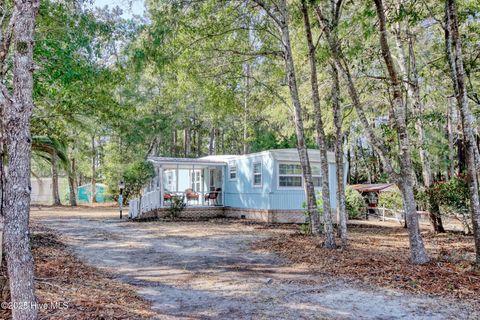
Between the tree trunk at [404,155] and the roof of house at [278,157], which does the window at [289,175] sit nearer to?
the roof of house at [278,157]

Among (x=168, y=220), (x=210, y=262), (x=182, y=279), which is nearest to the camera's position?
(x=182, y=279)

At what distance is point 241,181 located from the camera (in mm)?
16938

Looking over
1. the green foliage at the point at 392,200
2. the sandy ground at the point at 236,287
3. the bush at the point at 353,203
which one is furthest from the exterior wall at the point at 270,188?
the sandy ground at the point at 236,287

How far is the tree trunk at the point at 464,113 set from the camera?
577 cm

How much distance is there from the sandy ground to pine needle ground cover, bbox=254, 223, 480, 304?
39cm

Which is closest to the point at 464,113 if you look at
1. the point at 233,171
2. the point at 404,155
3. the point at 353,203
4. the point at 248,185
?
the point at 404,155

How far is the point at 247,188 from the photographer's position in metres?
16.5

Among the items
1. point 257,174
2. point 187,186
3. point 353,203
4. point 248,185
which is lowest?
point 353,203

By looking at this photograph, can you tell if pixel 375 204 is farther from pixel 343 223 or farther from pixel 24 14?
pixel 24 14

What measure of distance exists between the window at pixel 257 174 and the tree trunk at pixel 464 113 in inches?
404

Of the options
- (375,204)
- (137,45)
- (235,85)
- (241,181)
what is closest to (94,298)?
(137,45)

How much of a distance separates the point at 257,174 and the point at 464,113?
1059cm

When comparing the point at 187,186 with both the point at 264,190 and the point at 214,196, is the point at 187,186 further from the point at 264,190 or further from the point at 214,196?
the point at 264,190

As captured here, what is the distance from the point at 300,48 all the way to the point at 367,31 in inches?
198
